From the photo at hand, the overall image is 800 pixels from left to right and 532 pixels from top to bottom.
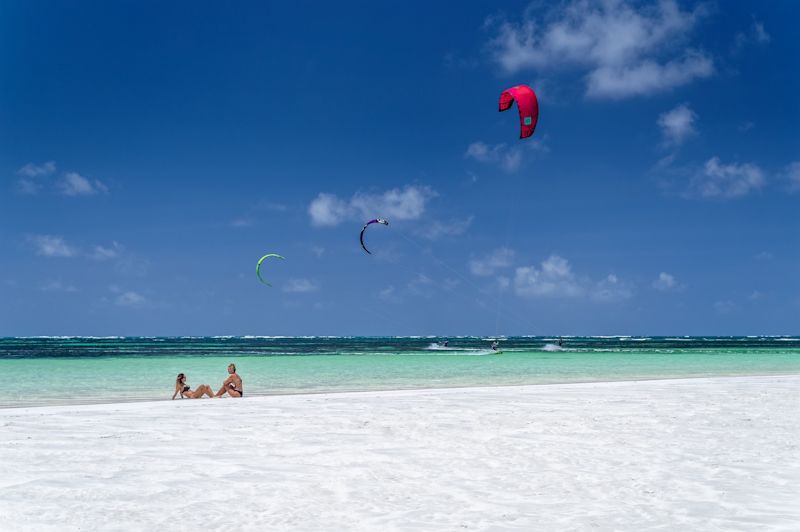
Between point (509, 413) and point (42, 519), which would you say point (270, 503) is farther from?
point (509, 413)

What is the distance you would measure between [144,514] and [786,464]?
6.45 m

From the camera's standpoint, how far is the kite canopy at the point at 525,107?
56.9ft

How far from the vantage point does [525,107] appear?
17.5 metres

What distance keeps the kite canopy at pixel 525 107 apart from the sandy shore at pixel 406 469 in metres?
7.59

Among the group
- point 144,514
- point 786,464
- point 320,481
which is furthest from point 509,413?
point 144,514

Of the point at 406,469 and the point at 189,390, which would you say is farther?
the point at 189,390

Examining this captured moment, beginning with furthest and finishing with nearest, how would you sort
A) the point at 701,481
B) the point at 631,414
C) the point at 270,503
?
1. the point at 631,414
2. the point at 701,481
3. the point at 270,503

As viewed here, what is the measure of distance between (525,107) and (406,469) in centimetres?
1221

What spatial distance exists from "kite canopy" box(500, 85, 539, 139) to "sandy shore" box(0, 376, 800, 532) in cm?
759

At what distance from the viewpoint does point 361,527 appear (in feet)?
17.5

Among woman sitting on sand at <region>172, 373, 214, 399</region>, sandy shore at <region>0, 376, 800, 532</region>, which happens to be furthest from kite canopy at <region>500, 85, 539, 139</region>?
woman sitting on sand at <region>172, 373, 214, 399</region>

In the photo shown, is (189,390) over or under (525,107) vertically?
under

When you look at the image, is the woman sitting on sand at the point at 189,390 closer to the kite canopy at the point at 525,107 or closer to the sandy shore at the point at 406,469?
the sandy shore at the point at 406,469

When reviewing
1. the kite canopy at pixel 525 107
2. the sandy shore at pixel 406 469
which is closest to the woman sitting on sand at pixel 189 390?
the sandy shore at pixel 406 469
